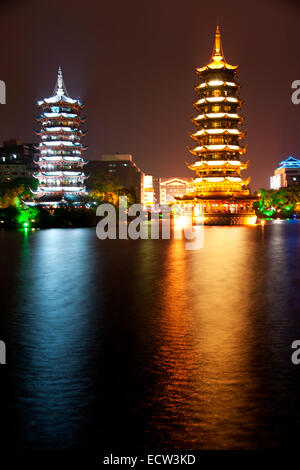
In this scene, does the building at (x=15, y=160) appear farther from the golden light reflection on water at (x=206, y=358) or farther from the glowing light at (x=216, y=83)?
the golden light reflection on water at (x=206, y=358)

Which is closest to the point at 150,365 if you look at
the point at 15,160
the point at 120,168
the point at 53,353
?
the point at 53,353

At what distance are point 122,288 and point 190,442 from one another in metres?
10.5

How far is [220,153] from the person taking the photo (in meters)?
69.5

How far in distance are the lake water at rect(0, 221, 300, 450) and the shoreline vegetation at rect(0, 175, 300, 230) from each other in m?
49.0

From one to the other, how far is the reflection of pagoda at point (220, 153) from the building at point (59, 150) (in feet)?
70.9

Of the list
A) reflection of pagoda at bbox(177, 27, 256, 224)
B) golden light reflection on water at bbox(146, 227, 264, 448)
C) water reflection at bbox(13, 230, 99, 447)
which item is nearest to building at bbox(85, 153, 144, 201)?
reflection of pagoda at bbox(177, 27, 256, 224)

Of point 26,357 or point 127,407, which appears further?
point 26,357

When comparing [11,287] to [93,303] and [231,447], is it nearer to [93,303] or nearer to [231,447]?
[93,303]

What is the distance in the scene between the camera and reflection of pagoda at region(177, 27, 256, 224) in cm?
6888

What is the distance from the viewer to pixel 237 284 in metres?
16.0

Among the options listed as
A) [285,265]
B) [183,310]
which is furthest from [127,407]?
[285,265]

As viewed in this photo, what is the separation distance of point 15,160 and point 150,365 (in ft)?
369

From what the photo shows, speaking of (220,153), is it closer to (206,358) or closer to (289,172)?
(206,358)

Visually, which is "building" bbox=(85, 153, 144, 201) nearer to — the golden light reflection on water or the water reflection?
the water reflection
